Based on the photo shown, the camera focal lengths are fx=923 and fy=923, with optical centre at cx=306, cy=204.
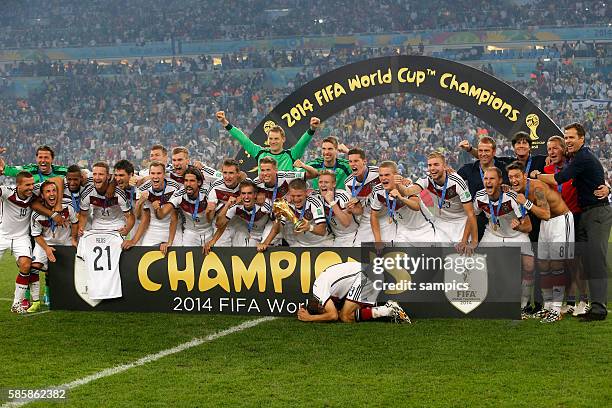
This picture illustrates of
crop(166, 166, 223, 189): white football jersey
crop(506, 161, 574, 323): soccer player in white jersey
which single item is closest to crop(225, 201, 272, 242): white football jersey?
crop(166, 166, 223, 189): white football jersey

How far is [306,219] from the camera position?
8211mm

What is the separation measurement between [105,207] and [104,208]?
0.02 metres

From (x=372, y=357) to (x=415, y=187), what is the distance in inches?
86.4

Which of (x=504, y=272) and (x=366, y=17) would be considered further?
(x=366, y=17)

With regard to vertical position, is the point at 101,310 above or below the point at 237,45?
below

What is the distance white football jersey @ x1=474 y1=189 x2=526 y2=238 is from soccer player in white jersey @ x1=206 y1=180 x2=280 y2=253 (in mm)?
1809

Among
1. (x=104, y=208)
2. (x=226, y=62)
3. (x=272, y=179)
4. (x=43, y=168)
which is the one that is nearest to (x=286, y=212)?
(x=272, y=179)

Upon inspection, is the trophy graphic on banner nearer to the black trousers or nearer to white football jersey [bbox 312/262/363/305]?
white football jersey [bbox 312/262/363/305]

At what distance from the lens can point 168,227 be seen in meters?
8.83

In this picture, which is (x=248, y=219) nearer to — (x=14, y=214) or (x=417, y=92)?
(x=14, y=214)

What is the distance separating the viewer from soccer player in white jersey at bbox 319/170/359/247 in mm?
8281

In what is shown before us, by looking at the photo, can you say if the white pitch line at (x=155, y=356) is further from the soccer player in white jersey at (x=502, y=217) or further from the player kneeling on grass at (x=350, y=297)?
the soccer player in white jersey at (x=502, y=217)

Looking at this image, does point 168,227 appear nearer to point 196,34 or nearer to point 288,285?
point 288,285

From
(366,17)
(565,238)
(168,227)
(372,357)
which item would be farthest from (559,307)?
(366,17)
